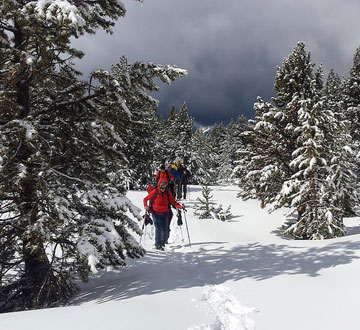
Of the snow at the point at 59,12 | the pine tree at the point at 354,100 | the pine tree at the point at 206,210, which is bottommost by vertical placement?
the pine tree at the point at 206,210

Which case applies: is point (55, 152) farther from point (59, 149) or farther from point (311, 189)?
point (311, 189)

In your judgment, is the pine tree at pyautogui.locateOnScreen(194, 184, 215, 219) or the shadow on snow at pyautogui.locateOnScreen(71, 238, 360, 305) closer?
the shadow on snow at pyautogui.locateOnScreen(71, 238, 360, 305)

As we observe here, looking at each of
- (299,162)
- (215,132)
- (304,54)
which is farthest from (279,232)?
(215,132)

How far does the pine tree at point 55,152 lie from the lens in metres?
5.18

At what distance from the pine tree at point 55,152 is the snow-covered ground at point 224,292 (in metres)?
0.83

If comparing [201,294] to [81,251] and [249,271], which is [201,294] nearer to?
[249,271]

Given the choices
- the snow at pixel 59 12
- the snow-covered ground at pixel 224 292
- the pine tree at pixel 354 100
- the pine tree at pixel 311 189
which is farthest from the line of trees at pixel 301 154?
the snow at pixel 59 12

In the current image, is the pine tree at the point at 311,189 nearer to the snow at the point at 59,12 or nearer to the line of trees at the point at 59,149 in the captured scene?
the line of trees at the point at 59,149

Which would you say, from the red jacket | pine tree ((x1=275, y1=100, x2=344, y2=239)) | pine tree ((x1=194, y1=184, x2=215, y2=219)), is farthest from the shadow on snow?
pine tree ((x1=194, y1=184, x2=215, y2=219))

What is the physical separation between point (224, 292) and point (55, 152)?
397cm

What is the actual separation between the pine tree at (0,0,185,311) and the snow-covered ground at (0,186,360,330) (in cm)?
83

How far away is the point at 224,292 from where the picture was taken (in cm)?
542

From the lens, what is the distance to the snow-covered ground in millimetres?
3957

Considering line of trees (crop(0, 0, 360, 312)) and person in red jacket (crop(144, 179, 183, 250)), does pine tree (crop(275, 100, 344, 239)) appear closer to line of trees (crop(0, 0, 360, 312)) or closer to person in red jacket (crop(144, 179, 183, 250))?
person in red jacket (crop(144, 179, 183, 250))
